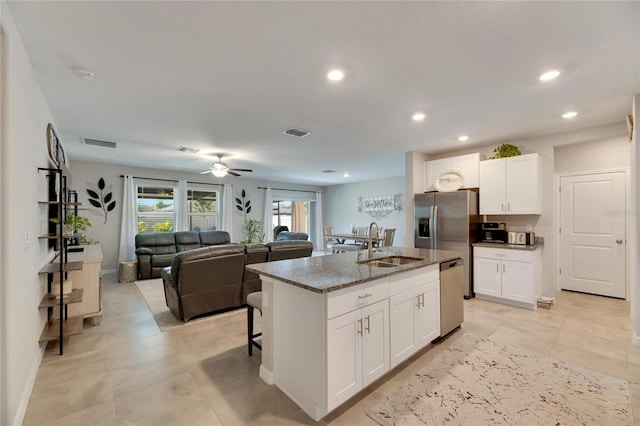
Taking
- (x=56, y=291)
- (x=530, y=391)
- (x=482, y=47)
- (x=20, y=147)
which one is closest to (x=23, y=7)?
(x=20, y=147)

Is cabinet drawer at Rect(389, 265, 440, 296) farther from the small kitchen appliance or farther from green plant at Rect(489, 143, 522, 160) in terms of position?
green plant at Rect(489, 143, 522, 160)

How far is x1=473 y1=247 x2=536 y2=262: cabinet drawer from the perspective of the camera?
389 cm

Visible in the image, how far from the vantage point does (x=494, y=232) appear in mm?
4465

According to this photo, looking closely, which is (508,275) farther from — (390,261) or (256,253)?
(256,253)

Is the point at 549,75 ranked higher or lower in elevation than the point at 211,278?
higher

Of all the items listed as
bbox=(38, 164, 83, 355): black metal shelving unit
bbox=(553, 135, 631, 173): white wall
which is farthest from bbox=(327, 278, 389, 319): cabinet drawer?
bbox=(553, 135, 631, 173): white wall

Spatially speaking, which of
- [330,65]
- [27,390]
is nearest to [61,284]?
[27,390]

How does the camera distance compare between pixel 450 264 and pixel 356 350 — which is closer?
pixel 356 350

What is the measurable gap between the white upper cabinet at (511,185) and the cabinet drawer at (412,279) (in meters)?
2.29

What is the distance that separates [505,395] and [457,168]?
11.8 ft

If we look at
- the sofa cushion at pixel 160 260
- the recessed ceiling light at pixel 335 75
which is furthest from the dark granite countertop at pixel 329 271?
the sofa cushion at pixel 160 260

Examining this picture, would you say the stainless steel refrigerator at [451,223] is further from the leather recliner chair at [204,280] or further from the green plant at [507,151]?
the leather recliner chair at [204,280]

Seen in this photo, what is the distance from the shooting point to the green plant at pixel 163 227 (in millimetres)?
7099

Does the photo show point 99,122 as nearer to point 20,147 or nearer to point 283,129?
point 20,147
